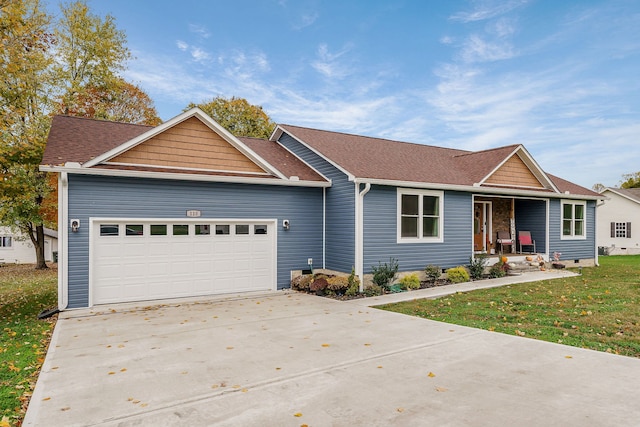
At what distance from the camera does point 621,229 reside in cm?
2880

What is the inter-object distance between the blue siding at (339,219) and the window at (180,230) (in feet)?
14.1

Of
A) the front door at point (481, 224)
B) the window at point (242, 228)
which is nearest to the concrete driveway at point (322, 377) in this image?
the window at point (242, 228)

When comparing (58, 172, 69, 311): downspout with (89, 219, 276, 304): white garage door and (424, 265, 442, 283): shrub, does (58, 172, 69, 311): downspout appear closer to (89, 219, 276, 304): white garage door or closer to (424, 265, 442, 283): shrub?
(89, 219, 276, 304): white garage door

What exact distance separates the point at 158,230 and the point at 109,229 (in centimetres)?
113

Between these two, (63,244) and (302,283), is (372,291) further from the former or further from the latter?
(63,244)

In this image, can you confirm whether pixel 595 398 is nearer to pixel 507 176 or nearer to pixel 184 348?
pixel 184 348

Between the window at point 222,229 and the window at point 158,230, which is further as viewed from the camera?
the window at point 222,229

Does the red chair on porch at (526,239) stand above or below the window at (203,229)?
below

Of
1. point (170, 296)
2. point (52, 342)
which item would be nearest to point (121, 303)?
point (170, 296)

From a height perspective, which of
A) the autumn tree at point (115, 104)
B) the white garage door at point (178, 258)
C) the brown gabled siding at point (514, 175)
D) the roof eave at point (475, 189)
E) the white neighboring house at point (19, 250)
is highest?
the autumn tree at point (115, 104)

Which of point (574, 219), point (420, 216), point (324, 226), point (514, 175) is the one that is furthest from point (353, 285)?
point (574, 219)

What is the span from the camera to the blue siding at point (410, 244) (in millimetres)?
11992

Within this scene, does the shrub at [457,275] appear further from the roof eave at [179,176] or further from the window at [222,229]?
the window at [222,229]

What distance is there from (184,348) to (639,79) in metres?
20.3
